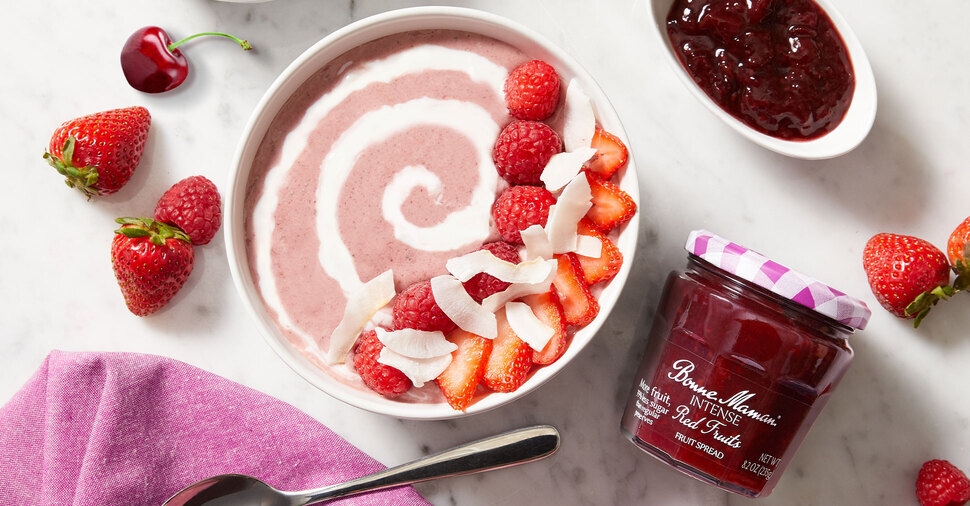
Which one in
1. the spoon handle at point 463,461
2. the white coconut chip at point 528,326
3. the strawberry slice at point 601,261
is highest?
the strawberry slice at point 601,261

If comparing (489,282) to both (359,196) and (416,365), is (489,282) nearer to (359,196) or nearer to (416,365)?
(416,365)

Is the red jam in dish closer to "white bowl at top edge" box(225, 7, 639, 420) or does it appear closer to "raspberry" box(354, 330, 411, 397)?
"white bowl at top edge" box(225, 7, 639, 420)

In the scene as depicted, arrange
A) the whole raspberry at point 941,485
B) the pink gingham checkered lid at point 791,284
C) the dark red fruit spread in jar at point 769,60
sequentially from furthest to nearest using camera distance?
1. the whole raspberry at point 941,485
2. the dark red fruit spread in jar at point 769,60
3. the pink gingham checkered lid at point 791,284

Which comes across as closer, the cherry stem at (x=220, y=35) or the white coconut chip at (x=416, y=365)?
the white coconut chip at (x=416, y=365)

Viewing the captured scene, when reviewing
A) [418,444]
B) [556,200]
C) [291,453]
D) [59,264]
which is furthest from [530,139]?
[59,264]

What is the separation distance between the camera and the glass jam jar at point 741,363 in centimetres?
145

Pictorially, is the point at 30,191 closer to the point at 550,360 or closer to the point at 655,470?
the point at 550,360

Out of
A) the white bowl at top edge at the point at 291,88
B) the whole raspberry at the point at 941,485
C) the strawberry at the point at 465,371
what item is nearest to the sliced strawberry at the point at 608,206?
the white bowl at top edge at the point at 291,88

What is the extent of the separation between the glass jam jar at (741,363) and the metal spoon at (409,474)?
0.30 m

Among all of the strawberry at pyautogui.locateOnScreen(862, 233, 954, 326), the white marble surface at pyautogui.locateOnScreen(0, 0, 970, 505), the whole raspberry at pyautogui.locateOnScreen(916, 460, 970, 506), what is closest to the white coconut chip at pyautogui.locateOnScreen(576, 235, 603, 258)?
the white marble surface at pyautogui.locateOnScreen(0, 0, 970, 505)

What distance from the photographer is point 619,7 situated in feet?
5.94

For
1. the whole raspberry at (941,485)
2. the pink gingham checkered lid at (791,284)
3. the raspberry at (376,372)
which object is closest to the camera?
the pink gingham checkered lid at (791,284)

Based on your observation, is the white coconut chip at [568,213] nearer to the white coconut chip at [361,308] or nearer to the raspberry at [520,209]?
the raspberry at [520,209]

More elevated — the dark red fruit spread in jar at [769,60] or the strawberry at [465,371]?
the dark red fruit spread in jar at [769,60]
